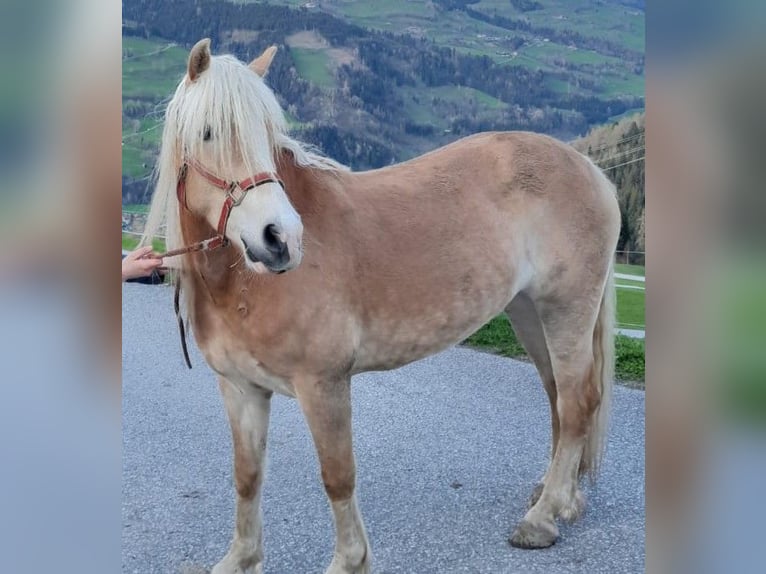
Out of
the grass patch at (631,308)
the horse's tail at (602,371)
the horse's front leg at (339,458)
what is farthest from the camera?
the grass patch at (631,308)

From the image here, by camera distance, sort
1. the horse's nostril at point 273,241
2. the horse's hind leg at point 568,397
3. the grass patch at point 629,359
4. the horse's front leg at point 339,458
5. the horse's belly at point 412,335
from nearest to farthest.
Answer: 1. the horse's nostril at point 273,241
2. the horse's front leg at point 339,458
3. the horse's belly at point 412,335
4. the horse's hind leg at point 568,397
5. the grass patch at point 629,359

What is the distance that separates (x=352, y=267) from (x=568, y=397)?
3.57ft

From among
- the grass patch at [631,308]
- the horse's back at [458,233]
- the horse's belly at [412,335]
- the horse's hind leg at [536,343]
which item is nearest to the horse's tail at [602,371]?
the horse's hind leg at [536,343]

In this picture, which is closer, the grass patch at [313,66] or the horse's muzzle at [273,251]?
the horse's muzzle at [273,251]

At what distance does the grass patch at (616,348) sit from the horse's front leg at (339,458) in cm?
241

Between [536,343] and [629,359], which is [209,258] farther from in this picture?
[629,359]

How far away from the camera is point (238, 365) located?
1876mm

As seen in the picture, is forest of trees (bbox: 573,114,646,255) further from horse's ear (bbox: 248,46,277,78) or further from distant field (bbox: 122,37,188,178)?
distant field (bbox: 122,37,188,178)

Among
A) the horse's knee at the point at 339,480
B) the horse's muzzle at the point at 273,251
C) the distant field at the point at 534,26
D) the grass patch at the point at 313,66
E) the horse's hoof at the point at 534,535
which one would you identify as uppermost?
the distant field at the point at 534,26

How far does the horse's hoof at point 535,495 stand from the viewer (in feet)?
8.70

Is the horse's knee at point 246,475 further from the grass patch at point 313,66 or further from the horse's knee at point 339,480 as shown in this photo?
the grass patch at point 313,66
